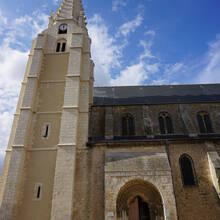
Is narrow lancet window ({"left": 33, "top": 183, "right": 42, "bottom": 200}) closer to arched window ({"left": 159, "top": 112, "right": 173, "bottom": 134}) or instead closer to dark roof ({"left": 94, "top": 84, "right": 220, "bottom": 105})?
dark roof ({"left": 94, "top": 84, "right": 220, "bottom": 105})

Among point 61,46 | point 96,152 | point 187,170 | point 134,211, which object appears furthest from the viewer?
point 61,46

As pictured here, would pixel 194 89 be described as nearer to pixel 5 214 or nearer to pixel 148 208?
pixel 148 208

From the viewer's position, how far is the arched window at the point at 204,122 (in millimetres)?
14945

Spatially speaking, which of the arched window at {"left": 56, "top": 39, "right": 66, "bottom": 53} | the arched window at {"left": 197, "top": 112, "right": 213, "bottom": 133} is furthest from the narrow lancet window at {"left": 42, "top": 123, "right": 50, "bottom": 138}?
the arched window at {"left": 197, "top": 112, "right": 213, "bottom": 133}

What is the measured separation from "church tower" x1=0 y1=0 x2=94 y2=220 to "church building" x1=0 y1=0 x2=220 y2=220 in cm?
5

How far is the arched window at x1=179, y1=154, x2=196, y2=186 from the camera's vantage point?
11.9 meters

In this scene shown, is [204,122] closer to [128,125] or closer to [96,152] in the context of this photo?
[128,125]

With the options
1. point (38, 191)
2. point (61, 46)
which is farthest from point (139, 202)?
point (61, 46)

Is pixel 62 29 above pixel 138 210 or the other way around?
above

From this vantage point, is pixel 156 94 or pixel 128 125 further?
pixel 156 94

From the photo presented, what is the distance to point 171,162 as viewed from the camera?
12.3 metres

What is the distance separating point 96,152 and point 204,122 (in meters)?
8.54

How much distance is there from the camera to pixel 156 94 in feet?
61.0

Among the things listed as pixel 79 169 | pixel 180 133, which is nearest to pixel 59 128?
pixel 79 169
